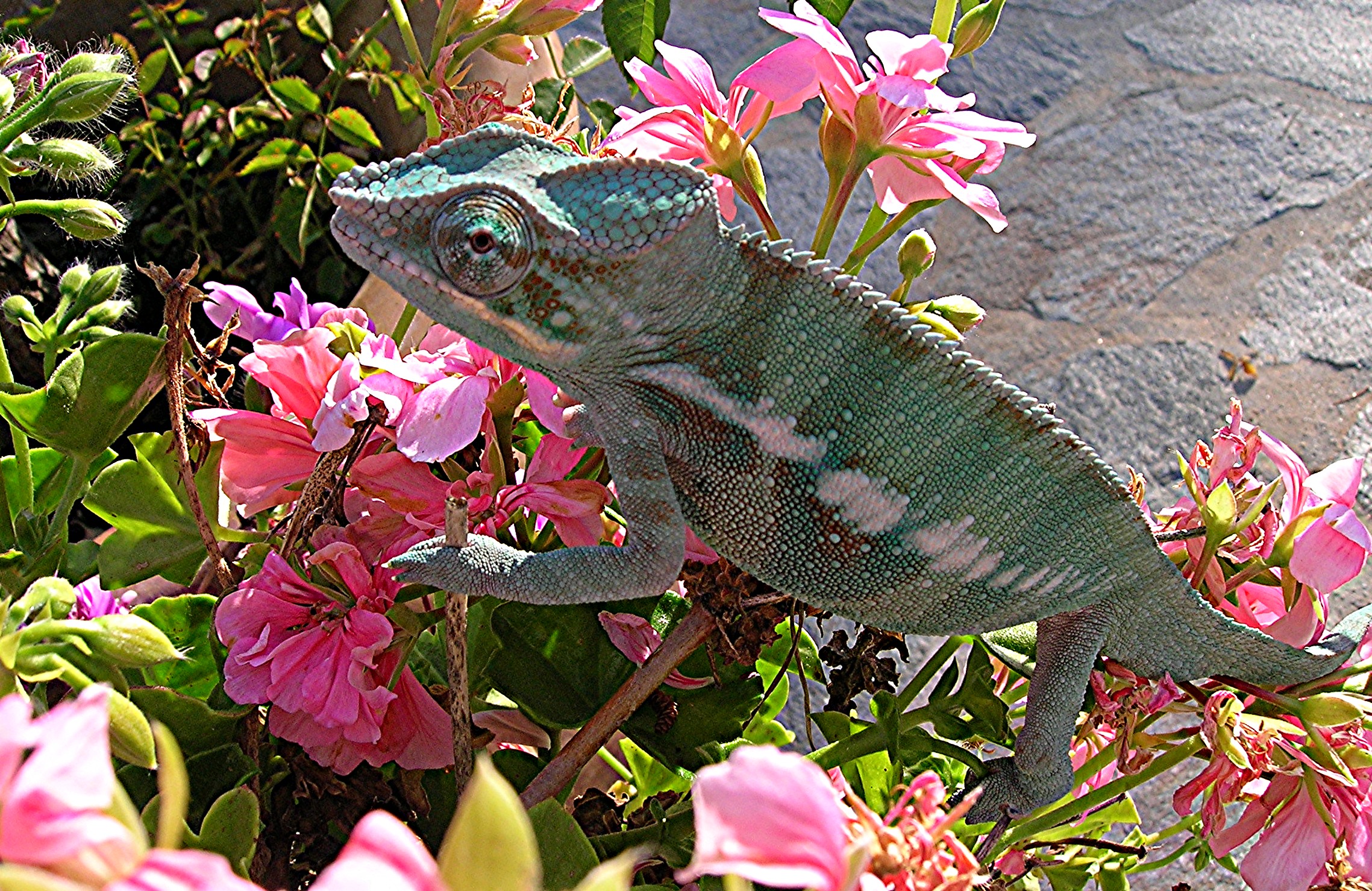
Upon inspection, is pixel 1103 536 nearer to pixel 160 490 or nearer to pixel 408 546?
pixel 408 546

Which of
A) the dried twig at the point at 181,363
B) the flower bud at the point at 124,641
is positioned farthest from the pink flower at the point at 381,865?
the dried twig at the point at 181,363

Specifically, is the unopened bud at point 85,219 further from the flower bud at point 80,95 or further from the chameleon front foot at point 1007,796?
the chameleon front foot at point 1007,796

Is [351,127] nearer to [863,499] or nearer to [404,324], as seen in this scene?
[404,324]

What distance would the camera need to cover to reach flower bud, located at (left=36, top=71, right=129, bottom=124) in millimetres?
442

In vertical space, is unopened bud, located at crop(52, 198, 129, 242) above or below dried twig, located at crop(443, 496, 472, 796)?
above

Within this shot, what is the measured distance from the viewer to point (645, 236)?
0.41 metres

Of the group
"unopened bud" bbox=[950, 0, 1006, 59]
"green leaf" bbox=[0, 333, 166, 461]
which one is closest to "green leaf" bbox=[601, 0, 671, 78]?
"unopened bud" bbox=[950, 0, 1006, 59]

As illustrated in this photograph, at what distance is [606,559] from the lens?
439 millimetres

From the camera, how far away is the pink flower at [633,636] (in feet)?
1.68

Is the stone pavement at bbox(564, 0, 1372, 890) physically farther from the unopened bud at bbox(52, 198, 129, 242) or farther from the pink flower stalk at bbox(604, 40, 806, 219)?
the unopened bud at bbox(52, 198, 129, 242)

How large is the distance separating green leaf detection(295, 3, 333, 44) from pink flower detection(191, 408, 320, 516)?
552mm

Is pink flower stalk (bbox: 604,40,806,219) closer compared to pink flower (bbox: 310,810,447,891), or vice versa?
pink flower (bbox: 310,810,447,891)

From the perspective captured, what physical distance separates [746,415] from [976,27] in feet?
0.65

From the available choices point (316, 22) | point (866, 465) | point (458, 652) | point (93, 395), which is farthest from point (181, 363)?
point (316, 22)
